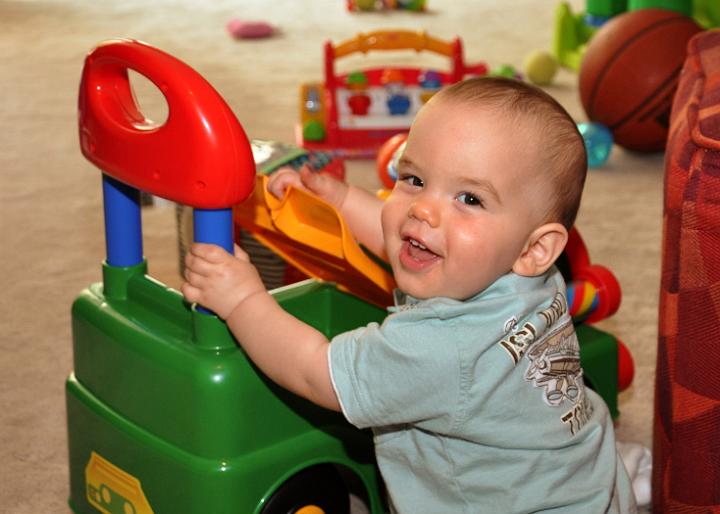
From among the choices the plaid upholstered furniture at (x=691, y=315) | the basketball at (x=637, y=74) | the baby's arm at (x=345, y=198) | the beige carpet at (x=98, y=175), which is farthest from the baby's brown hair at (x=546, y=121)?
the basketball at (x=637, y=74)

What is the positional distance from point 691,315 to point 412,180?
298mm

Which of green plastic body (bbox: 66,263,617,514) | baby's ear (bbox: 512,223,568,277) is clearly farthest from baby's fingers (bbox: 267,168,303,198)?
baby's ear (bbox: 512,223,568,277)

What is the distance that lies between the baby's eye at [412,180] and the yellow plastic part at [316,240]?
0.11 meters

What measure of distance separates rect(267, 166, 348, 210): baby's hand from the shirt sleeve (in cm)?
30

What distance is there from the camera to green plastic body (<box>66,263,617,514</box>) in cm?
100

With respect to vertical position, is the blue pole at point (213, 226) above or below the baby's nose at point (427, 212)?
below

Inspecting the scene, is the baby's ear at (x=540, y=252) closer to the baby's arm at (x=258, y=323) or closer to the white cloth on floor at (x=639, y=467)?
the baby's arm at (x=258, y=323)

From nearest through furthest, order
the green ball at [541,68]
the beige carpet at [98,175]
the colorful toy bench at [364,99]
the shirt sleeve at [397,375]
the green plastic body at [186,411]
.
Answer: the shirt sleeve at [397,375], the green plastic body at [186,411], the beige carpet at [98,175], the colorful toy bench at [364,99], the green ball at [541,68]

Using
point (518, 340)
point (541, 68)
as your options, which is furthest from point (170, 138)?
point (541, 68)

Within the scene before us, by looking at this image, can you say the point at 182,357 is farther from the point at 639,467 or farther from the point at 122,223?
the point at 639,467

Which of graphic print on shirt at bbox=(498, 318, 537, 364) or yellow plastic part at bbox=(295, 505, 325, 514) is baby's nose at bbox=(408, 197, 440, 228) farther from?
yellow plastic part at bbox=(295, 505, 325, 514)

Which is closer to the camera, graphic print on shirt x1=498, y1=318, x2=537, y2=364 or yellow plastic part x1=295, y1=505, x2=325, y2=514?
graphic print on shirt x1=498, y1=318, x2=537, y2=364

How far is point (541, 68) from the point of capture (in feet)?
9.81

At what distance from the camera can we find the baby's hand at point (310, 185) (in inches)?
47.0
